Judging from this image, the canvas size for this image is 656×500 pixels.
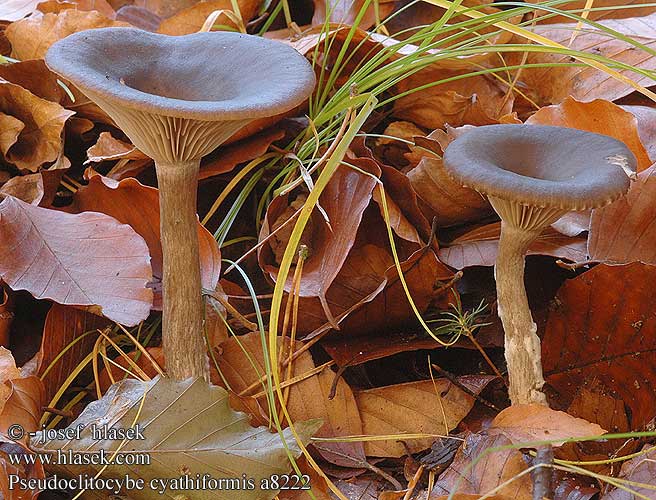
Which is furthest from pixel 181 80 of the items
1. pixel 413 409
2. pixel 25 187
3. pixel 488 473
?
pixel 488 473

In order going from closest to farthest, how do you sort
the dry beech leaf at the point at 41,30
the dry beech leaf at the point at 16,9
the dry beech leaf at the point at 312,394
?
1. the dry beech leaf at the point at 312,394
2. the dry beech leaf at the point at 41,30
3. the dry beech leaf at the point at 16,9

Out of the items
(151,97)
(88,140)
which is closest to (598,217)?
(151,97)

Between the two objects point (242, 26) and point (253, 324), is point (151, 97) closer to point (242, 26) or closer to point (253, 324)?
point (253, 324)

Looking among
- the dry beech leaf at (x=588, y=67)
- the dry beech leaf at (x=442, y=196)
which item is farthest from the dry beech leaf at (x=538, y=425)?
the dry beech leaf at (x=588, y=67)

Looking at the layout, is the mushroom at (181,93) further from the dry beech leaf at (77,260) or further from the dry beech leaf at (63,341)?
the dry beech leaf at (63,341)

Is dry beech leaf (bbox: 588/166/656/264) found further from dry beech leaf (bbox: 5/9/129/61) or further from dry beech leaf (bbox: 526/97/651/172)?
dry beech leaf (bbox: 5/9/129/61)

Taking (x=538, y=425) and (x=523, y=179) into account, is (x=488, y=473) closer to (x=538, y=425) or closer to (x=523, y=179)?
(x=538, y=425)

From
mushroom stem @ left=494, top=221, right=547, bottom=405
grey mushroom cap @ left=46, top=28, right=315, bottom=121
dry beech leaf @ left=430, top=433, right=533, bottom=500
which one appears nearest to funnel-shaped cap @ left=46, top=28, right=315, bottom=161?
grey mushroom cap @ left=46, top=28, right=315, bottom=121
